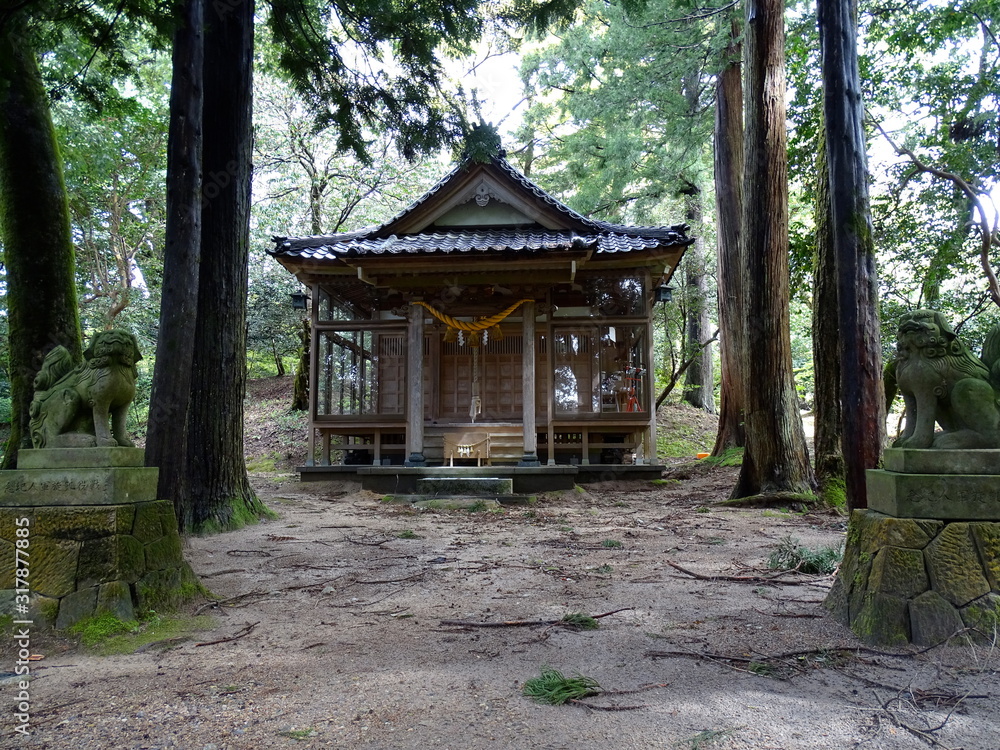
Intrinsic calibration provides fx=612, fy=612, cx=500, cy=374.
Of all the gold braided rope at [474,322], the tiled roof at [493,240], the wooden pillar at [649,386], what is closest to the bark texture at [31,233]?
the tiled roof at [493,240]

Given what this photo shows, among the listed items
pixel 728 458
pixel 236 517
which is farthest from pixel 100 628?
pixel 728 458

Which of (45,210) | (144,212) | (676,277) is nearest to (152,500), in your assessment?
(45,210)

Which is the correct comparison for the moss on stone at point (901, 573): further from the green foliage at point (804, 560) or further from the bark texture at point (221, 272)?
the bark texture at point (221, 272)

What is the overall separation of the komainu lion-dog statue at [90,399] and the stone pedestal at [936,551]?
12.9 feet

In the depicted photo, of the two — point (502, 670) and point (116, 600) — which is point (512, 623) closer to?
point (502, 670)

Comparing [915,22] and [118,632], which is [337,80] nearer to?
[118,632]

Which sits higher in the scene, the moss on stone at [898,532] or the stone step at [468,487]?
the moss on stone at [898,532]

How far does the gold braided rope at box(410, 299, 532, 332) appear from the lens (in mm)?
10719

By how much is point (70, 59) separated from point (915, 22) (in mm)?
11763

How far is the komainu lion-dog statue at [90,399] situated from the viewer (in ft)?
10.7

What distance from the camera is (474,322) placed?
11.4m

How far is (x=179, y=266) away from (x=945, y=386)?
16.9 feet

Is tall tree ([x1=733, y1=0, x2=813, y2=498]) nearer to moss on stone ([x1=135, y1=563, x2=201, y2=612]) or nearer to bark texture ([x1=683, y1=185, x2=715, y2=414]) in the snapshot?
moss on stone ([x1=135, y1=563, x2=201, y2=612])

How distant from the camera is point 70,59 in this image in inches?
282
